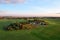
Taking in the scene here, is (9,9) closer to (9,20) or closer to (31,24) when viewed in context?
(9,20)

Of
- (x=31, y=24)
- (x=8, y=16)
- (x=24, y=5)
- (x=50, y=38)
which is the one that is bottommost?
(x=50, y=38)

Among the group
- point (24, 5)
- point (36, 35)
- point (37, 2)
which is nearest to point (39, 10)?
point (37, 2)

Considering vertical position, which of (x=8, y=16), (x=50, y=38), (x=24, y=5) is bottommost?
(x=50, y=38)

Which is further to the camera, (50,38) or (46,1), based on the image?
(46,1)

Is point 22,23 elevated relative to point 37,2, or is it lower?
lower

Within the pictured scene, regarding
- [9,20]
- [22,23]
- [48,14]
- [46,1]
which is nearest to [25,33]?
[22,23]

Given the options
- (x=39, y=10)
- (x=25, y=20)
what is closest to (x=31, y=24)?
(x=25, y=20)

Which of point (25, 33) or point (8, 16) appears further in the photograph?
point (8, 16)

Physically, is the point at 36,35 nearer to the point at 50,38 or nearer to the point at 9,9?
the point at 50,38

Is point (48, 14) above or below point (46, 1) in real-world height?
below
